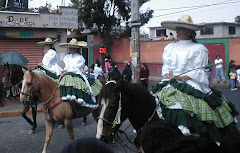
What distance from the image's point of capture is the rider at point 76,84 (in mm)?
6527

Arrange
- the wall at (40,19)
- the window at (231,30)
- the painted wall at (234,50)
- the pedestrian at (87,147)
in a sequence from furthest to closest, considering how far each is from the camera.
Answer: the window at (231,30)
the painted wall at (234,50)
the wall at (40,19)
the pedestrian at (87,147)

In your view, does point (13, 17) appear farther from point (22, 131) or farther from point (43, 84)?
point (43, 84)

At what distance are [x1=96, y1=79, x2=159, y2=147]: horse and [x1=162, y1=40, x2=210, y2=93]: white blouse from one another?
0.56 m

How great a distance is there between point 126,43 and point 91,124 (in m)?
19.7

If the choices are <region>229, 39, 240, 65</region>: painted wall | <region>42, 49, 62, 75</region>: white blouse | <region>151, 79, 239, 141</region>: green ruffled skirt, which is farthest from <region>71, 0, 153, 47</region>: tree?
<region>151, 79, 239, 141</region>: green ruffled skirt

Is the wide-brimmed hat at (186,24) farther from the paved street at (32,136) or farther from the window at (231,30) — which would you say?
the window at (231,30)

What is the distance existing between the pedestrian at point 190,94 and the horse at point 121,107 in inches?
7.4

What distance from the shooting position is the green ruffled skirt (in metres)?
3.40

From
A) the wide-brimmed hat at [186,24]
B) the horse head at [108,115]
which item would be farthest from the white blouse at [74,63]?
the horse head at [108,115]

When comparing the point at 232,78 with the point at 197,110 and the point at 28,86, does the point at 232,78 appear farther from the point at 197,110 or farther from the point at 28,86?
the point at 197,110

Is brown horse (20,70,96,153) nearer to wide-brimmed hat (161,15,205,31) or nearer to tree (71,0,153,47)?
wide-brimmed hat (161,15,205,31)

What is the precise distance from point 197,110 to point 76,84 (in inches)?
150

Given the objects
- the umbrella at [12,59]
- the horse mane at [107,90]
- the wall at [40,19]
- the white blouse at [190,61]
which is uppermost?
the wall at [40,19]

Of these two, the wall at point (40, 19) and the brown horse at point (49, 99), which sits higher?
the wall at point (40, 19)
